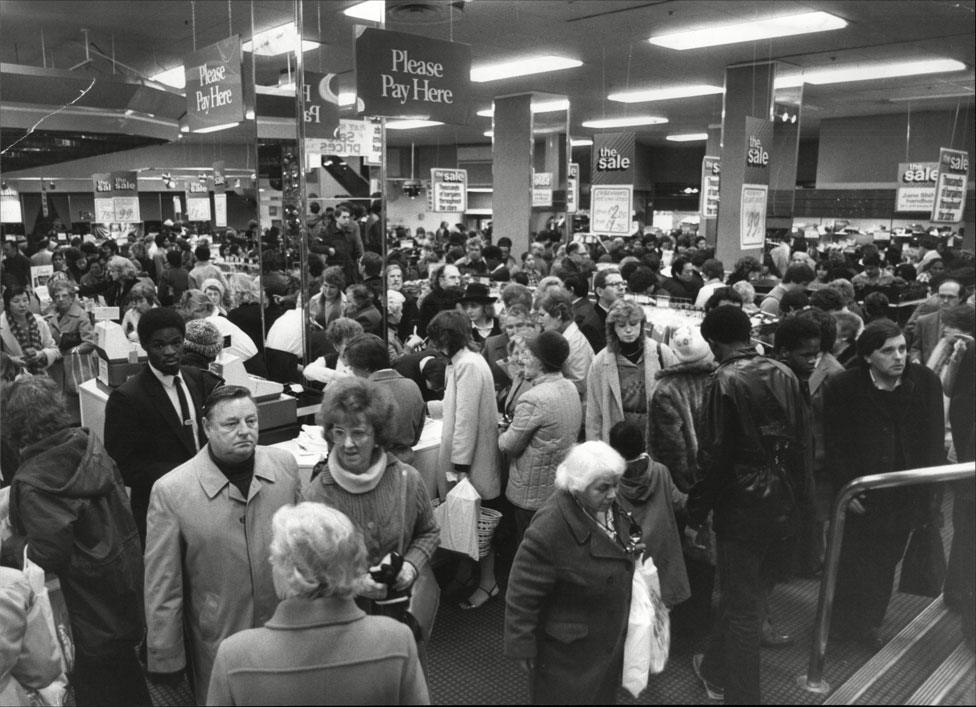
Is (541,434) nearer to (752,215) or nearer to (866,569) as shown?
A: (866,569)

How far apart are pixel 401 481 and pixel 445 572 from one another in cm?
Answer: 213

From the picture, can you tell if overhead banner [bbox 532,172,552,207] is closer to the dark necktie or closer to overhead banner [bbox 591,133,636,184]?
overhead banner [bbox 591,133,636,184]

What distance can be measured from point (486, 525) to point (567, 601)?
175 centimetres

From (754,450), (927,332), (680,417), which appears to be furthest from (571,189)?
(754,450)

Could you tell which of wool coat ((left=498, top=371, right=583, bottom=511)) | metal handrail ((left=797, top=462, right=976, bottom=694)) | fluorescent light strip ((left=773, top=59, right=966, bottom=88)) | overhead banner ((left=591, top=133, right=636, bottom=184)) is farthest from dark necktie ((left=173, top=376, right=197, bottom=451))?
fluorescent light strip ((left=773, top=59, right=966, bottom=88))

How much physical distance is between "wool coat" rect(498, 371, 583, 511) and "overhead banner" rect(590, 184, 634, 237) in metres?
9.06

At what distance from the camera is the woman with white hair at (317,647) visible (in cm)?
189

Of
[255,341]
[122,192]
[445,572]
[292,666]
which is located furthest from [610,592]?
[122,192]

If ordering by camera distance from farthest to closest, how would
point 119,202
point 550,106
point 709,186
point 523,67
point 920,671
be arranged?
point 119,202 < point 550,106 < point 709,186 < point 523,67 < point 920,671

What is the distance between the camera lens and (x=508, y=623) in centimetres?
297

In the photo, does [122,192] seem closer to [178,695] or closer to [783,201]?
[783,201]

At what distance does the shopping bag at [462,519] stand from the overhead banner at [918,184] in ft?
42.2

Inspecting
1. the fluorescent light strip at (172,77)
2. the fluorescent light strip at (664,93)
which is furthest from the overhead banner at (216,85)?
the fluorescent light strip at (664,93)

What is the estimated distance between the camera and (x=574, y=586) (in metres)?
2.94
